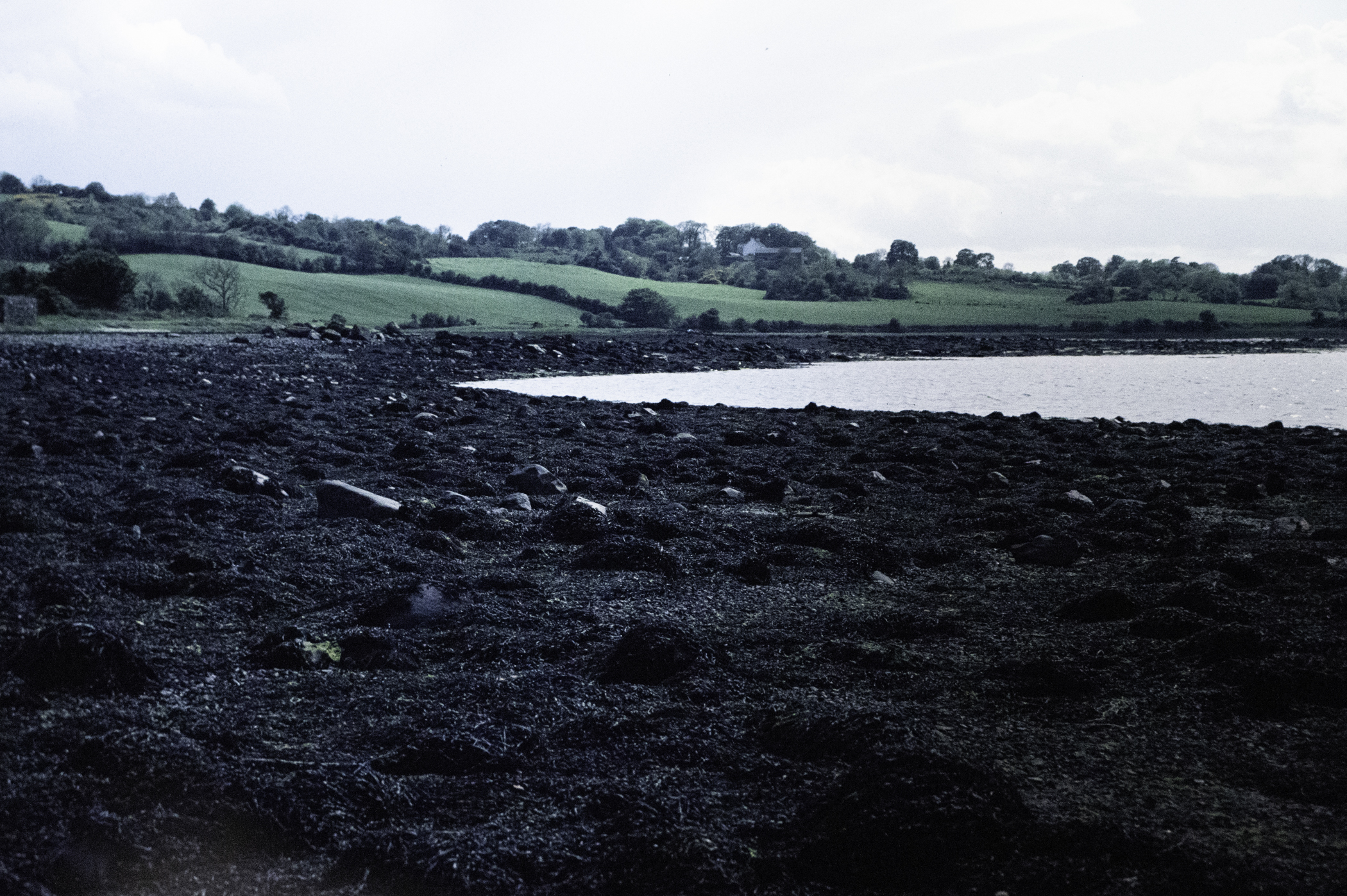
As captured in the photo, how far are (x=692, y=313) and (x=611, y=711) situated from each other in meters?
91.1

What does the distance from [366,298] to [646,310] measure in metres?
23.2

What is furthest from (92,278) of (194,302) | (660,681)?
(660,681)

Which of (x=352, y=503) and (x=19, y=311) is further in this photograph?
(x=19, y=311)

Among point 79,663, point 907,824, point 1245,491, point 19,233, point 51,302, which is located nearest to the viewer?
point 907,824

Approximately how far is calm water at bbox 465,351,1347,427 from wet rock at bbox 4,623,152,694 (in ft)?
66.2

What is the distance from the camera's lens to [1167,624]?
6.15 metres

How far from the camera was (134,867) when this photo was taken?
3477mm

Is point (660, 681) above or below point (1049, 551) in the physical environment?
below

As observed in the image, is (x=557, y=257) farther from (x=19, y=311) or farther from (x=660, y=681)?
(x=660, y=681)

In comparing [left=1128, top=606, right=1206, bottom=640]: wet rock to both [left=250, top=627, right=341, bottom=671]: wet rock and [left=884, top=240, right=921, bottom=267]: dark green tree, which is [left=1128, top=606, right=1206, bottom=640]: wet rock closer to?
[left=250, top=627, right=341, bottom=671]: wet rock

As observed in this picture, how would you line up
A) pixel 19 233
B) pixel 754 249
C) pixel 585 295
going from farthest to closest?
pixel 754 249 → pixel 585 295 → pixel 19 233

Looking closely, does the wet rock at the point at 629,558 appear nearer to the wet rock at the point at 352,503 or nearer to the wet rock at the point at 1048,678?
the wet rock at the point at 352,503

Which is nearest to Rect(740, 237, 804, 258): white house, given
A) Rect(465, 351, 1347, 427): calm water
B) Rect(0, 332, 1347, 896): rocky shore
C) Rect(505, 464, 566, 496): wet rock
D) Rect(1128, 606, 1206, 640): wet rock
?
Rect(465, 351, 1347, 427): calm water

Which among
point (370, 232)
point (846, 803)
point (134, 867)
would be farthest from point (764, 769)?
point (370, 232)
